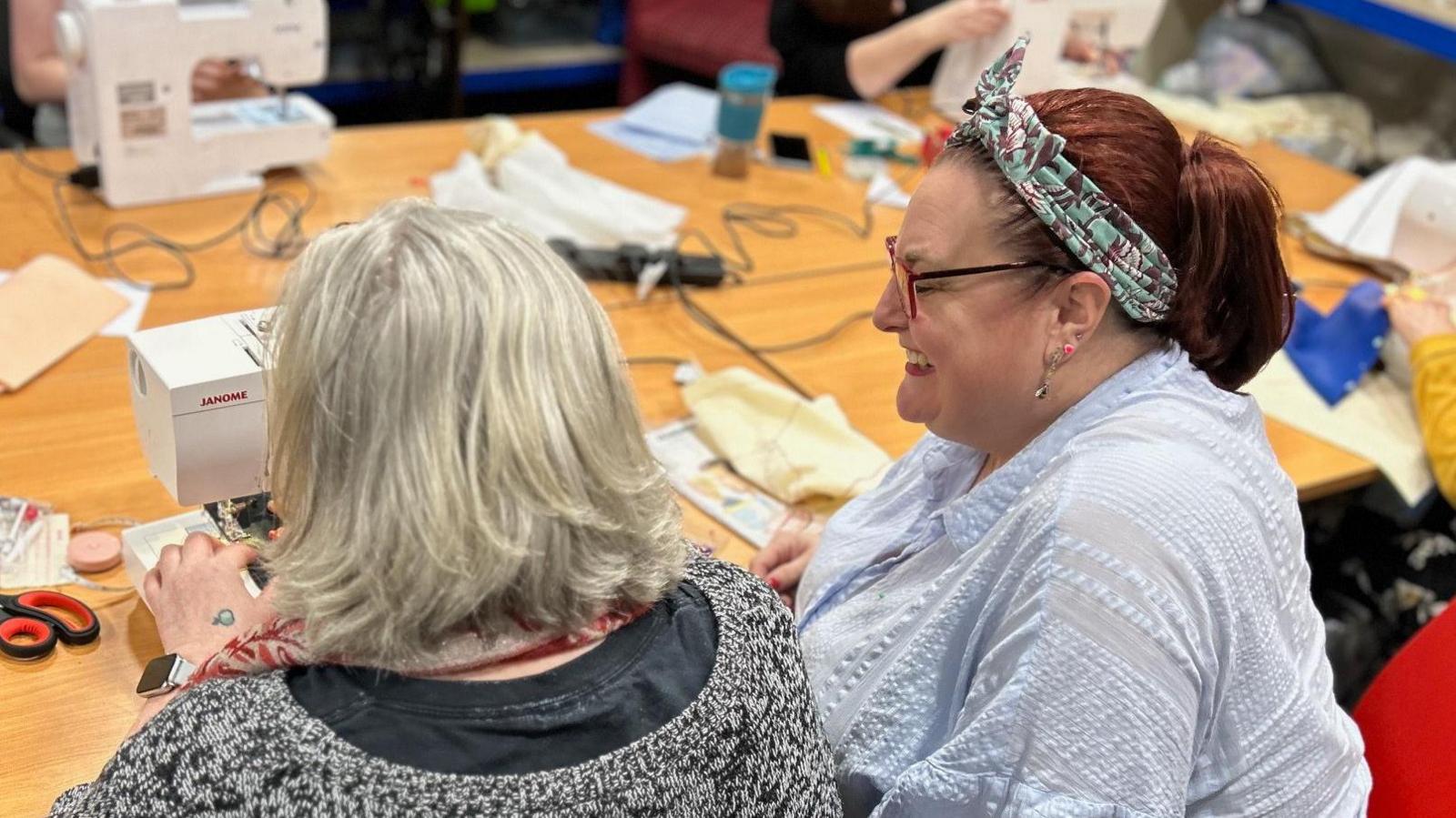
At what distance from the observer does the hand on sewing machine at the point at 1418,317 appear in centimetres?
229

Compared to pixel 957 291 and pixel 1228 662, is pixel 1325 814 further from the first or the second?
pixel 957 291

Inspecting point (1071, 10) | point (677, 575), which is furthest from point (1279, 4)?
point (677, 575)

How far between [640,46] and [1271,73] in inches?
77.9

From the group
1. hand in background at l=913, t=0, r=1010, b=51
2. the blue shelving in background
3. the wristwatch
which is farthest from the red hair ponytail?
the blue shelving in background

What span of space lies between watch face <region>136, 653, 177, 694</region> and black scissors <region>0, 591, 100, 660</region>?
19cm

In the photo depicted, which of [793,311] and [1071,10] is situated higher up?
[1071,10]

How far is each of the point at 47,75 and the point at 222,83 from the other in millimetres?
381

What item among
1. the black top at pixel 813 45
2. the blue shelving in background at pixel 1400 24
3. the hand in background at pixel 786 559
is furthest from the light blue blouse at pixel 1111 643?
the blue shelving in background at pixel 1400 24

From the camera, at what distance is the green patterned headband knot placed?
3.88 feet

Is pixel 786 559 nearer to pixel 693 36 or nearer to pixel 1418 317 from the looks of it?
pixel 1418 317

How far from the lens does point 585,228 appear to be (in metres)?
2.32

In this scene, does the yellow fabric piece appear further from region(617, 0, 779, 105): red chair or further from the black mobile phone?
region(617, 0, 779, 105): red chair

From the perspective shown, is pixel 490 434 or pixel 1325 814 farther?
pixel 1325 814

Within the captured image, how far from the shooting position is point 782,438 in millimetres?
1834
